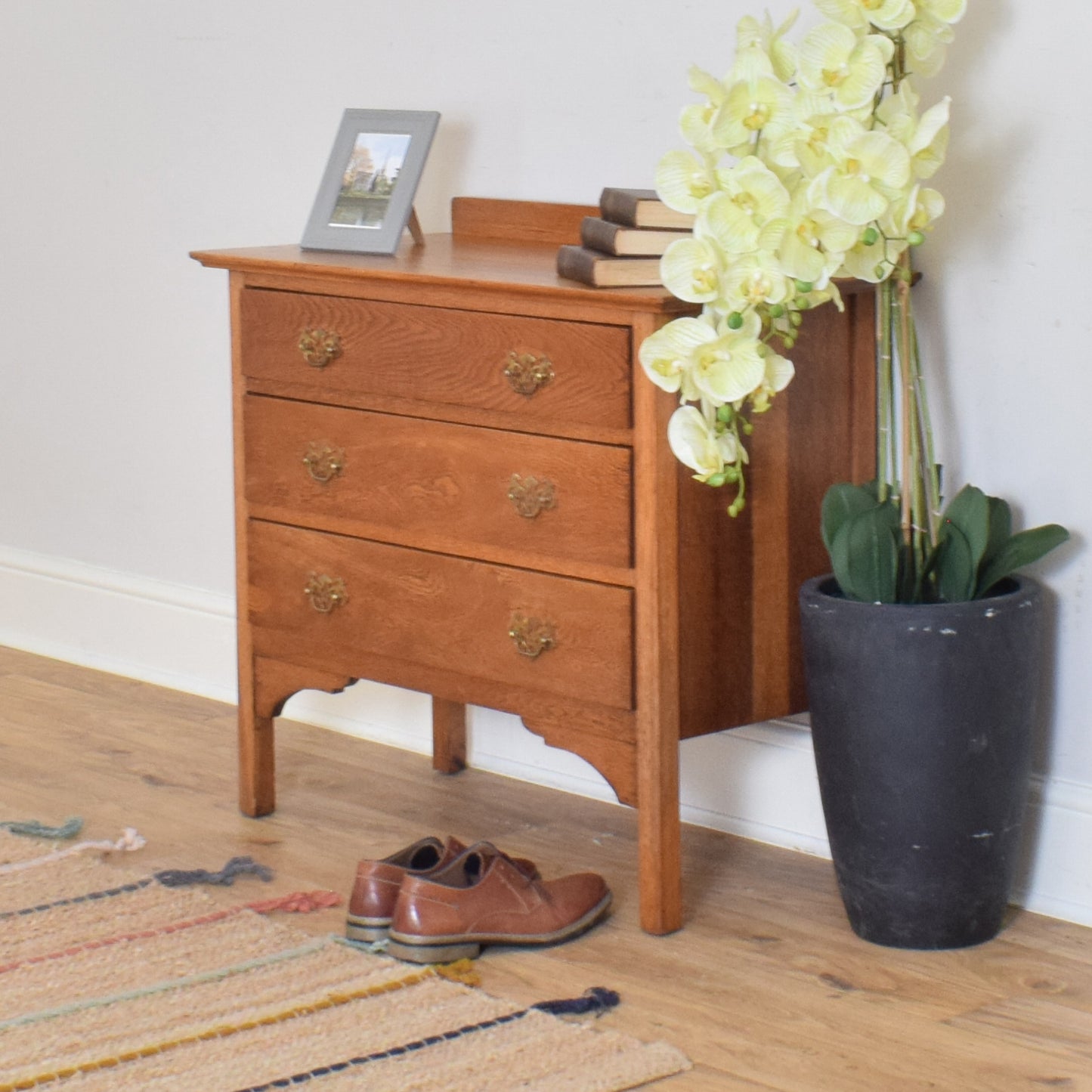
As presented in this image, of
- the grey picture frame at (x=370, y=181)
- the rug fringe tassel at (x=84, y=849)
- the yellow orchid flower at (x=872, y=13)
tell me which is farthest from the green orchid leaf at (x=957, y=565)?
the rug fringe tassel at (x=84, y=849)

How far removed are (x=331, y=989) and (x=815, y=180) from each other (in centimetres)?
100

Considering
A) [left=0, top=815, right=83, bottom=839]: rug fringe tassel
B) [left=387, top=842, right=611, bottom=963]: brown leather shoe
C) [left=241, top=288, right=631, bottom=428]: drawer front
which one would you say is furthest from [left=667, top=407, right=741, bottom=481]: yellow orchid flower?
[left=0, top=815, right=83, bottom=839]: rug fringe tassel

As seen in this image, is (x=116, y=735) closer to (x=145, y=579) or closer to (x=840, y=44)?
(x=145, y=579)

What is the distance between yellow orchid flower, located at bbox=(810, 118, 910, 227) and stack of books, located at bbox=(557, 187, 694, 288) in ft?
0.75

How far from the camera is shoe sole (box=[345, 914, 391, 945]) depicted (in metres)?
2.09

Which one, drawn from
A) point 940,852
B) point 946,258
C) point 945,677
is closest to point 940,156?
point 946,258

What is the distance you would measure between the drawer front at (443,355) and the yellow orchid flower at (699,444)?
12cm

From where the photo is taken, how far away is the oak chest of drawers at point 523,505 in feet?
6.77

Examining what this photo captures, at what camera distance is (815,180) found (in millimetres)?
1818

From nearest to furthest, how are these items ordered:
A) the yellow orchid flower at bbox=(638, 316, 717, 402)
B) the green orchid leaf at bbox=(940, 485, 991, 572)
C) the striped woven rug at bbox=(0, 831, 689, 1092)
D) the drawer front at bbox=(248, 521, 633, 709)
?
the striped woven rug at bbox=(0, 831, 689, 1092) → the yellow orchid flower at bbox=(638, 316, 717, 402) → the green orchid leaf at bbox=(940, 485, 991, 572) → the drawer front at bbox=(248, 521, 633, 709)

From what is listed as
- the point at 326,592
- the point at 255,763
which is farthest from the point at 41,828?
the point at 326,592

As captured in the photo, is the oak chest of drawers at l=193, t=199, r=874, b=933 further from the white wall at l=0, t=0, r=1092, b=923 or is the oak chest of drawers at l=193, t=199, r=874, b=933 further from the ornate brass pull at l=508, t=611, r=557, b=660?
the white wall at l=0, t=0, r=1092, b=923

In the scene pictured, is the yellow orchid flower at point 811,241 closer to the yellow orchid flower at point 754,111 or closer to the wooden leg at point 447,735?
the yellow orchid flower at point 754,111

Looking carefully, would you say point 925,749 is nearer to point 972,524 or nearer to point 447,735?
point 972,524
